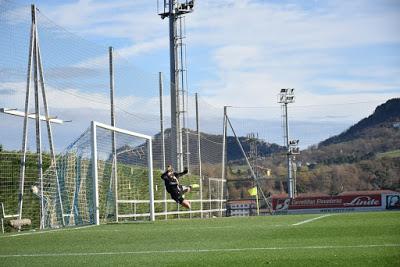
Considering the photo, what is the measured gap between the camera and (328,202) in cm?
4050

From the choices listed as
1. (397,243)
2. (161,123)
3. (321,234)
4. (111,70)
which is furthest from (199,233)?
(161,123)

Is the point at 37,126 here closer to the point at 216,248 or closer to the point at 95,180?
the point at 95,180

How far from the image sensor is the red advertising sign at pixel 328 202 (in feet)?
129

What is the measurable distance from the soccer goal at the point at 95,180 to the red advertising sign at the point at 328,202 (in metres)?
18.5

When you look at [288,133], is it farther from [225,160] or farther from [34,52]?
[34,52]

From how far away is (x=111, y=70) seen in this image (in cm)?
2262

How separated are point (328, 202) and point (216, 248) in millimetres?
31873

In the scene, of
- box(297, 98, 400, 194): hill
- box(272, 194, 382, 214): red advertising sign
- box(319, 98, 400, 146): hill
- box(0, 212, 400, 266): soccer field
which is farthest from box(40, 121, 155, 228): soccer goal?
box(297, 98, 400, 194): hill

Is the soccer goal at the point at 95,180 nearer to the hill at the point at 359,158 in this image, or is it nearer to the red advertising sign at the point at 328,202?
the red advertising sign at the point at 328,202

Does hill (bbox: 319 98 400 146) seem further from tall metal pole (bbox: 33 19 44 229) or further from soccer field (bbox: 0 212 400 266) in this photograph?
soccer field (bbox: 0 212 400 266)

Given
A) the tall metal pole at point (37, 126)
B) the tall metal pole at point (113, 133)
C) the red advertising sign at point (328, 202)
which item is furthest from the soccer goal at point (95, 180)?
the red advertising sign at point (328, 202)

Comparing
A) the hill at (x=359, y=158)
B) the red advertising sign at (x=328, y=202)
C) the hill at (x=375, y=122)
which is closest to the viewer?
the red advertising sign at (x=328, y=202)

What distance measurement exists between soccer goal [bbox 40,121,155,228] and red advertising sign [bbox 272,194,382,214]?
730 inches

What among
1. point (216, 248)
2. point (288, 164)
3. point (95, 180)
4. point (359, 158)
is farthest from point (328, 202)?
point (216, 248)
